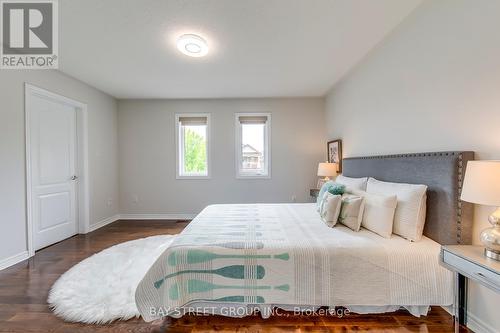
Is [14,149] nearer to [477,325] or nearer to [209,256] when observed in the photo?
[209,256]

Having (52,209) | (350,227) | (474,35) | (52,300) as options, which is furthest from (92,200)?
(474,35)

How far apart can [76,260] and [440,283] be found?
11.9 ft

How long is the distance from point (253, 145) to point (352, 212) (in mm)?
2934

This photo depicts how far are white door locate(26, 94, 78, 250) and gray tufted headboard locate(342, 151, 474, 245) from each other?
4.26 m

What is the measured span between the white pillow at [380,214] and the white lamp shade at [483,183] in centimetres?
60

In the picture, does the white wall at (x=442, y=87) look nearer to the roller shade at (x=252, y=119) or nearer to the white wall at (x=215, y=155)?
the white wall at (x=215, y=155)

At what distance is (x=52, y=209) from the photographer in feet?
10.6

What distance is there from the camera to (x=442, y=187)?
167cm

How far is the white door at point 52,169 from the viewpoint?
296 cm

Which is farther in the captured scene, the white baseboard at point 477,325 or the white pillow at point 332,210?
the white pillow at point 332,210

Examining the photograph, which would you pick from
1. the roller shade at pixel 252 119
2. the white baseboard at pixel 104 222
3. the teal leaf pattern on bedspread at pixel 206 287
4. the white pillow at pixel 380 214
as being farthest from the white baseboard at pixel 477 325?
the white baseboard at pixel 104 222

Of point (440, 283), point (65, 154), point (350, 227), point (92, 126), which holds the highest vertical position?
point (92, 126)

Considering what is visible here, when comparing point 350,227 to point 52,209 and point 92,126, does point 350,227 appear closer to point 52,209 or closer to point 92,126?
point 52,209

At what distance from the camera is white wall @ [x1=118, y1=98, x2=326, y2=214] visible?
4.56 meters
